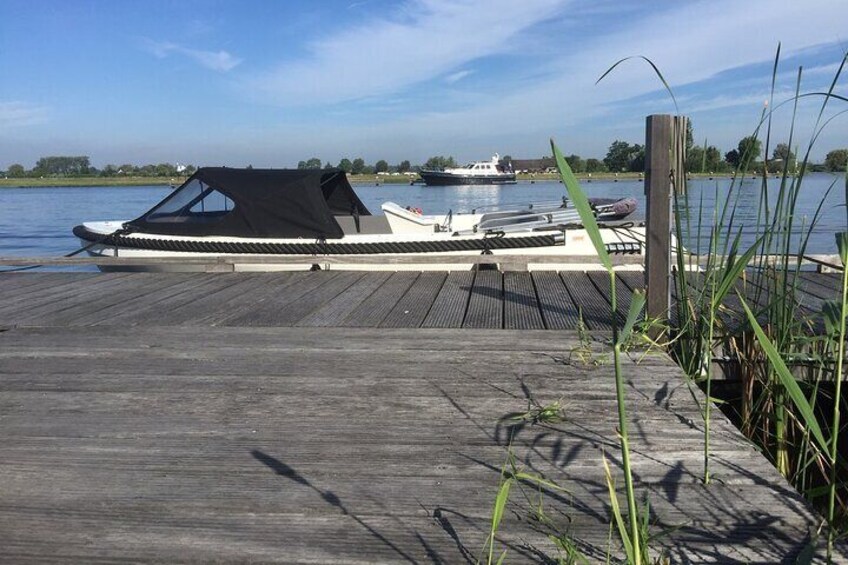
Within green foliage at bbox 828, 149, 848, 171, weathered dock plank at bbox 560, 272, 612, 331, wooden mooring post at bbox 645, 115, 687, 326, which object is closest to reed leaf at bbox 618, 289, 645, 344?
green foliage at bbox 828, 149, 848, 171

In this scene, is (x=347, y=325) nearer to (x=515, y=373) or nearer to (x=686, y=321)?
(x=515, y=373)

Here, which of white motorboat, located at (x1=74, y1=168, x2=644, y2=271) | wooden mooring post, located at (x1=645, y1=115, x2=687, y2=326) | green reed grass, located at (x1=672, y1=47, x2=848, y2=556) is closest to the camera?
green reed grass, located at (x1=672, y1=47, x2=848, y2=556)

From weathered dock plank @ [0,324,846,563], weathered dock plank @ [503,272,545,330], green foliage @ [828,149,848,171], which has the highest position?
green foliage @ [828,149,848,171]

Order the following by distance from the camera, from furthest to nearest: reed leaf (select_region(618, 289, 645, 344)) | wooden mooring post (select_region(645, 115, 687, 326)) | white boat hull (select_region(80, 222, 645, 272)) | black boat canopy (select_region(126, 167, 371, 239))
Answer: black boat canopy (select_region(126, 167, 371, 239))
white boat hull (select_region(80, 222, 645, 272))
wooden mooring post (select_region(645, 115, 687, 326))
reed leaf (select_region(618, 289, 645, 344))

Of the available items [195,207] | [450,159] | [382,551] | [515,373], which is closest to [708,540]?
[382,551]

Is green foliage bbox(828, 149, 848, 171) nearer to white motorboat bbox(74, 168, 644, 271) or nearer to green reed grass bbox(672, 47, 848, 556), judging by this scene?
green reed grass bbox(672, 47, 848, 556)

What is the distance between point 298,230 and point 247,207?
72 centimetres

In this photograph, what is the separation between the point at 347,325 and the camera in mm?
4387

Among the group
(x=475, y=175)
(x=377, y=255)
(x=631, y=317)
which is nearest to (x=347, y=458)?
(x=631, y=317)

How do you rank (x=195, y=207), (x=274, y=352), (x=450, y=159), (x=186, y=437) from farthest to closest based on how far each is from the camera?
(x=450, y=159) → (x=195, y=207) → (x=274, y=352) → (x=186, y=437)

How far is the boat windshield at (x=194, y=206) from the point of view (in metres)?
8.88

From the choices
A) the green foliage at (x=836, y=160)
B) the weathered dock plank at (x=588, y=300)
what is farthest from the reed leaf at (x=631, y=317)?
the weathered dock plank at (x=588, y=300)

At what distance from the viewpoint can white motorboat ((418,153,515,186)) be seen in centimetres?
5765

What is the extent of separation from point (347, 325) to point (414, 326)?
438 millimetres
